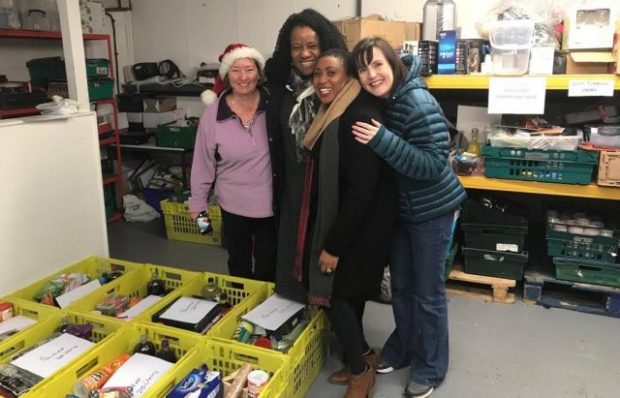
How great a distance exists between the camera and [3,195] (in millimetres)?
2479

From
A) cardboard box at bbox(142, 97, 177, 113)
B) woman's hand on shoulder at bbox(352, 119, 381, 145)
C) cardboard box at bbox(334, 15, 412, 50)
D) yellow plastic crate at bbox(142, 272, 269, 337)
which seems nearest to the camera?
woman's hand on shoulder at bbox(352, 119, 381, 145)

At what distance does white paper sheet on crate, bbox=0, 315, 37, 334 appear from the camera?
7.29 ft

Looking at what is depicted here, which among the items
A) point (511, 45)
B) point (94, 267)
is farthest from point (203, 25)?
point (511, 45)

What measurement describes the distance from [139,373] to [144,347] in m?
0.19

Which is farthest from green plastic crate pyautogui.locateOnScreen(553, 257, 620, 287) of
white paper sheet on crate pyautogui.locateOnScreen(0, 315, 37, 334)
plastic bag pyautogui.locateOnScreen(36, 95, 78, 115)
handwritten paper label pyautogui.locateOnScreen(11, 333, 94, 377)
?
plastic bag pyautogui.locateOnScreen(36, 95, 78, 115)

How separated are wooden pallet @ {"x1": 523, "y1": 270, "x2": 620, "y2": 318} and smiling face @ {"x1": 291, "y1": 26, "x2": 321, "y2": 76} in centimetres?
176

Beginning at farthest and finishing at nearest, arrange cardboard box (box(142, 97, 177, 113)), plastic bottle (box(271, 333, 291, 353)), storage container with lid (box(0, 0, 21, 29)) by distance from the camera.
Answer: cardboard box (box(142, 97, 177, 113)), storage container with lid (box(0, 0, 21, 29)), plastic bottle (box(271, 333, 291, 353))

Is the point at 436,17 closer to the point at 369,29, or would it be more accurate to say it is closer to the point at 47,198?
the point at 369,29

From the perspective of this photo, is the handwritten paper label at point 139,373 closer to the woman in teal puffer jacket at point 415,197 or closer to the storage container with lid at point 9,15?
the woman in teal puffer jacket at point 415,197

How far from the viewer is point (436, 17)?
3.25 m

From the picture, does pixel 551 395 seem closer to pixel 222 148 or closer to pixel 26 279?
pixel 222 148

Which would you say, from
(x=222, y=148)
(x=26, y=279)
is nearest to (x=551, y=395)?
(x=222, y=148)

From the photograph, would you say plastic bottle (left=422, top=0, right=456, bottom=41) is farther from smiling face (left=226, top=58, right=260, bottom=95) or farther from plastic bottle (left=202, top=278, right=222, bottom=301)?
plastic bottle (left=202, top=278, right=222, bottom=301)

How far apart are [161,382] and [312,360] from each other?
28.0 inches
